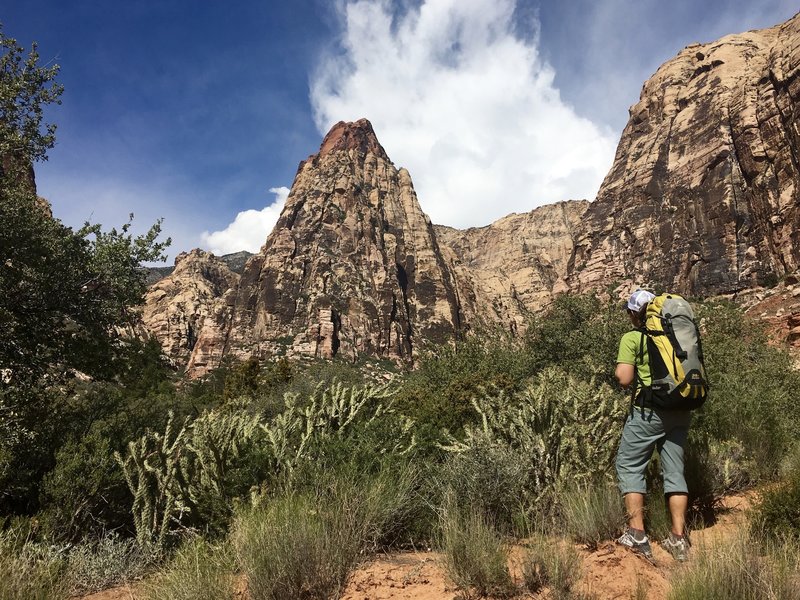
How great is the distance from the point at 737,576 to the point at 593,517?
1481 millimetres

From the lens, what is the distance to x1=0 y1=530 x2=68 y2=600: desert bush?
3.03 m

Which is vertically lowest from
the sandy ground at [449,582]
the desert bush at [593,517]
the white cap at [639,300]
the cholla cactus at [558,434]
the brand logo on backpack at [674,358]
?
the sandy ground at [449,582]

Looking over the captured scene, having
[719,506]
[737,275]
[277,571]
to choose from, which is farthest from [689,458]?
[737,275]

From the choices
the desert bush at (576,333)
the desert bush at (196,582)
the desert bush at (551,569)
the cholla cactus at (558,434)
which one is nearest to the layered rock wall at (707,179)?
the desert bush at (576,333)

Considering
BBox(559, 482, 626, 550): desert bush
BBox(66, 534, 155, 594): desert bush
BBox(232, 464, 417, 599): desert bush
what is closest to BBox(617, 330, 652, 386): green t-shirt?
BBox(559, 482, 626, 550): desert bush

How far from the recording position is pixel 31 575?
131 inches

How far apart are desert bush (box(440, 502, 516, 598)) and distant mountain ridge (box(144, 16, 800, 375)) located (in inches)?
943

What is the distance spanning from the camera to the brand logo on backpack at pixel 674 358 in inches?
153

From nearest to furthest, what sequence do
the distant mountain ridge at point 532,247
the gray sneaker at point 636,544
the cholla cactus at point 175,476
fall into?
the gray sneaker at point 636,544, the cholla cactus at point 175,476, the distant mountain ridge at point 532,247

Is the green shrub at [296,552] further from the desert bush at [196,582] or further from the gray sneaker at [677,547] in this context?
the gray sneaker at [677,547]

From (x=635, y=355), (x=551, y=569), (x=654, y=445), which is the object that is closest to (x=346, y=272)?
(x=635, y=355)

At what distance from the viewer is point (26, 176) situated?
402 inches

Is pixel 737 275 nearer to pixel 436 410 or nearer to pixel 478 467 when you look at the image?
pixel 436 410

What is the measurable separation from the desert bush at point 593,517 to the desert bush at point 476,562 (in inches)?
35.5
